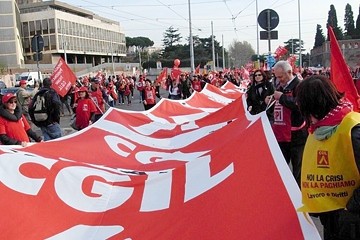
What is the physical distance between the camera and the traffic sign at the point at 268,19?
1050 centimetres

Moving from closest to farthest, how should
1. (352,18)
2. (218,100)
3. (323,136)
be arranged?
(323,136) → (218,100) → (352,18)

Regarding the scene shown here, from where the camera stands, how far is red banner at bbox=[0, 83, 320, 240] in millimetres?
3865

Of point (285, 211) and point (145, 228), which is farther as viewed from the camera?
point (145, 228)

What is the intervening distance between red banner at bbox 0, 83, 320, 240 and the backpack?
2508mm

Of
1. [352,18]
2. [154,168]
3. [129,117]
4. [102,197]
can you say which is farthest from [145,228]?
[352,18]

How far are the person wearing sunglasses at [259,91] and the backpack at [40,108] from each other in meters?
3.87

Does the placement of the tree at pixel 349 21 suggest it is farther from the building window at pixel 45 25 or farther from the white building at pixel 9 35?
the white building at pixel 9 35

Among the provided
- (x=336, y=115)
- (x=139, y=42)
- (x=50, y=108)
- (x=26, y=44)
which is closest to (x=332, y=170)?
(x=336, y=115)

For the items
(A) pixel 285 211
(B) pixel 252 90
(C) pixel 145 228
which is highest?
(B) pixel 252 90

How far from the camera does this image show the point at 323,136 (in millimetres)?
3000

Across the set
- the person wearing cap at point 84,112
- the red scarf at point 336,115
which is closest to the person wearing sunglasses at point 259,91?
the person wearing cap at point 84,112

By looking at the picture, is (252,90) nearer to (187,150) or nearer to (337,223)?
(187,150)

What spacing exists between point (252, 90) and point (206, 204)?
4.35 metres

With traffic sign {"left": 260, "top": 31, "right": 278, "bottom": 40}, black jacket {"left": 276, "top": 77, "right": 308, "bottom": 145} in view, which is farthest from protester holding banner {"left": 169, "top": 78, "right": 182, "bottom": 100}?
black jacket {"left": 276, "top": 77, "right": 308, "bottom": 145}
